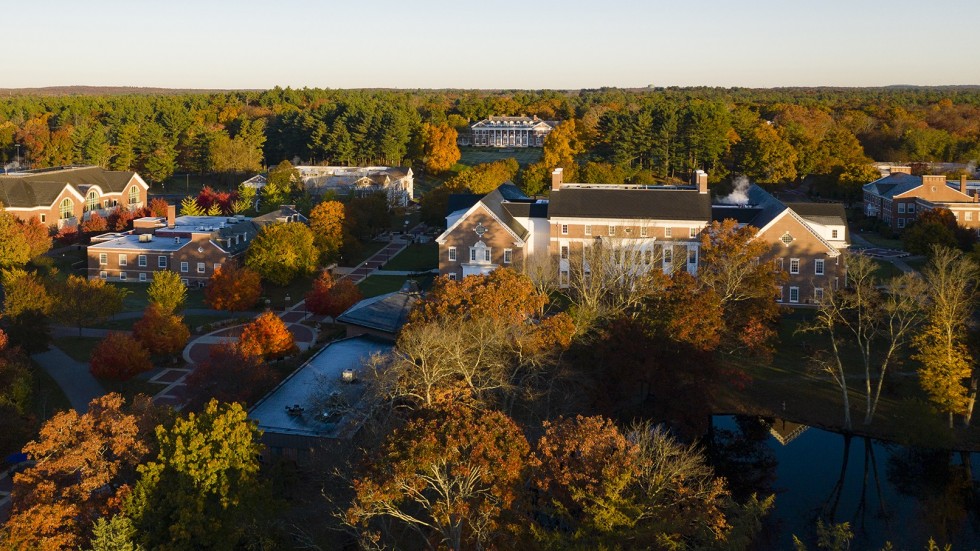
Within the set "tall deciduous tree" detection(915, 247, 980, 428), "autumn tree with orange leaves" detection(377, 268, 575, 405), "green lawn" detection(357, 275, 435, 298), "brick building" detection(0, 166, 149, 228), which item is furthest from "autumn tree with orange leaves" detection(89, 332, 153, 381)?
"brick building" detection(0, 166, 149, 228)

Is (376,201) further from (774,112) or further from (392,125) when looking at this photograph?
(774,112)

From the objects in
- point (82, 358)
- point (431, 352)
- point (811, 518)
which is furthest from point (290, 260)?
point (811, 518)

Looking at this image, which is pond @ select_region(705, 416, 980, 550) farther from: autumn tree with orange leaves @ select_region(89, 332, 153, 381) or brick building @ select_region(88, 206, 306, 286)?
brick building @ select_region(88, 206, 306, 286)

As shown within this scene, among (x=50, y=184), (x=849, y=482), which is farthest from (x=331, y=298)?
(x=50, y=184)

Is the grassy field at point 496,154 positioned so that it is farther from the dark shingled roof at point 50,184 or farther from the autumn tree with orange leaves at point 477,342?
the autumn tree with orange leaves at point 477,342

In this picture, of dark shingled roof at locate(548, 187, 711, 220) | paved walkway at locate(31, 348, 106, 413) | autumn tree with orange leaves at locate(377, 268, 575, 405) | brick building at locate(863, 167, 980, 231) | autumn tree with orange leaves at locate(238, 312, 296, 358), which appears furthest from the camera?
brick building at locate(863, 167, 980, 231)

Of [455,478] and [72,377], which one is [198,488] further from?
[72,377]
